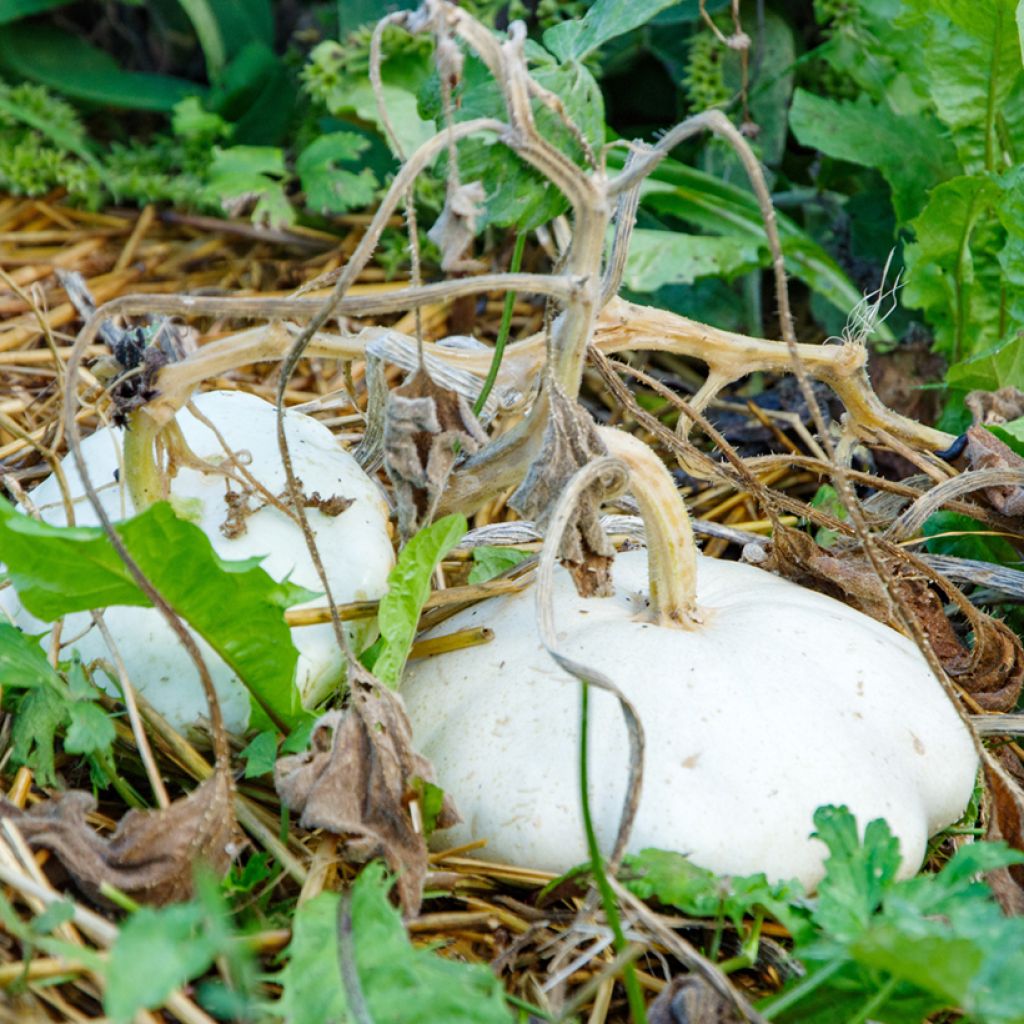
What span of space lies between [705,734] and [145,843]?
21.6 inches

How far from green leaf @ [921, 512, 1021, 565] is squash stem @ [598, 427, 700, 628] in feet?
1.71

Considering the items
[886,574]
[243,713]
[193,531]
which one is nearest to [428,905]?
[243,713]

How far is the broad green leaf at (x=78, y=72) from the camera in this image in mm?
2850

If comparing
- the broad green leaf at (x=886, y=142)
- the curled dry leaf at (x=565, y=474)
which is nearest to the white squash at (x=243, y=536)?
the curled dry leaf at (x=565, y=474)

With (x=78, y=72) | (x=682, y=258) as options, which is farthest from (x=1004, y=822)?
(x=78, y=72)

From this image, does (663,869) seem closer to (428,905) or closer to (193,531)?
(428,905)

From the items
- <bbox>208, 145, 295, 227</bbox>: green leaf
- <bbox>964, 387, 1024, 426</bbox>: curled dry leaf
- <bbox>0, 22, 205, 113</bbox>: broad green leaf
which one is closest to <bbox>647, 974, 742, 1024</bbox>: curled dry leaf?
<bbox>964, 387, 1024, 426</bbox>: curled dry leaf

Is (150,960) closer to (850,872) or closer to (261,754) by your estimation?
(261,754)

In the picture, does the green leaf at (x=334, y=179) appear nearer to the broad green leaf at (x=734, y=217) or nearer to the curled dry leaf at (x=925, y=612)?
the broad green leaf at (x=734, y=217)

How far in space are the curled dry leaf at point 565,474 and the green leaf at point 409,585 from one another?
116 mm

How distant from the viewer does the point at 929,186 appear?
2312 mm

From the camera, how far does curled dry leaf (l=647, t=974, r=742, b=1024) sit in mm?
1022

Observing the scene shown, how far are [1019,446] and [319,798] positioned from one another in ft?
3.69

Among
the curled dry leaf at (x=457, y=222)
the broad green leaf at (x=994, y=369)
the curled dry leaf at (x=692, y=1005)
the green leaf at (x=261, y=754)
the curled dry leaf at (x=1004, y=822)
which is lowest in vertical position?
the curled dry leaf at (x=1004, y=822)
